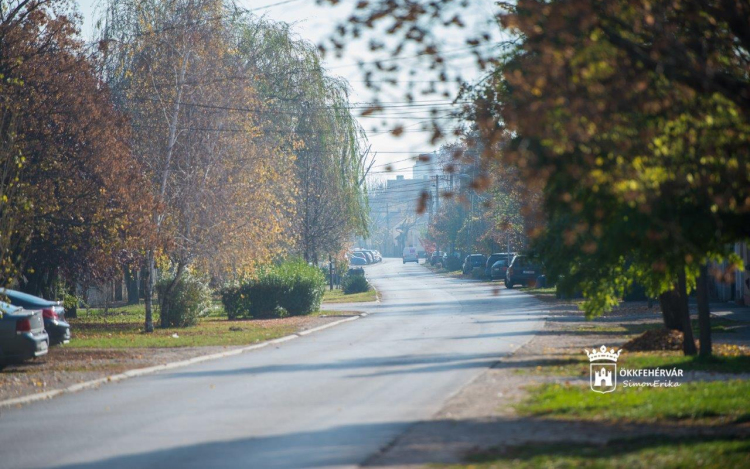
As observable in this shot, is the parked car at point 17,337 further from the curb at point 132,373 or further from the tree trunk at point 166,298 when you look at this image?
the tree trunk at point 166,298

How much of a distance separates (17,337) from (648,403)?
1099 cm

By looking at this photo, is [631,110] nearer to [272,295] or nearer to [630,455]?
[630,455]

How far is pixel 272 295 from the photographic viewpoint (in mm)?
34188

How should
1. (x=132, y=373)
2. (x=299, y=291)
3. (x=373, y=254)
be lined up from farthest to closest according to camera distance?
(x=373, y=254), (x=299, y=291), (x=132, y=373)

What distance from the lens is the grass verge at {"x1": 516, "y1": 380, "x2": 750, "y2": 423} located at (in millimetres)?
10086

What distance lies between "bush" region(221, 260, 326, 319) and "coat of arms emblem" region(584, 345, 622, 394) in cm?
1827

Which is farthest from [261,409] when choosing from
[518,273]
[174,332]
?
[518,273]

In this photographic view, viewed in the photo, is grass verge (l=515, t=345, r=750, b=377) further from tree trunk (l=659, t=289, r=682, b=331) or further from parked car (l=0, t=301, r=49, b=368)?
parked car (l=0, t=301, r=49, b=368)

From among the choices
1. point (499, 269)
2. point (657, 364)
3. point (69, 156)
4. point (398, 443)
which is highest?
point (69, 156)

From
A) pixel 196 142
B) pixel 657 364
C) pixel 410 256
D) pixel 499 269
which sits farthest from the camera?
pixel 410 256

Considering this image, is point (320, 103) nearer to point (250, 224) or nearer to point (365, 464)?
point (250, 224)

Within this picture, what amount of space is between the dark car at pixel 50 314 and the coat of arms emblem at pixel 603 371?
1063 cm

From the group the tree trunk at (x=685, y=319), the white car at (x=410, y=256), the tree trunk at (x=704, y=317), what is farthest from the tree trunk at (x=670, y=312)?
the white car at (x=410, y=256)

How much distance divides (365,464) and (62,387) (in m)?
8.06
